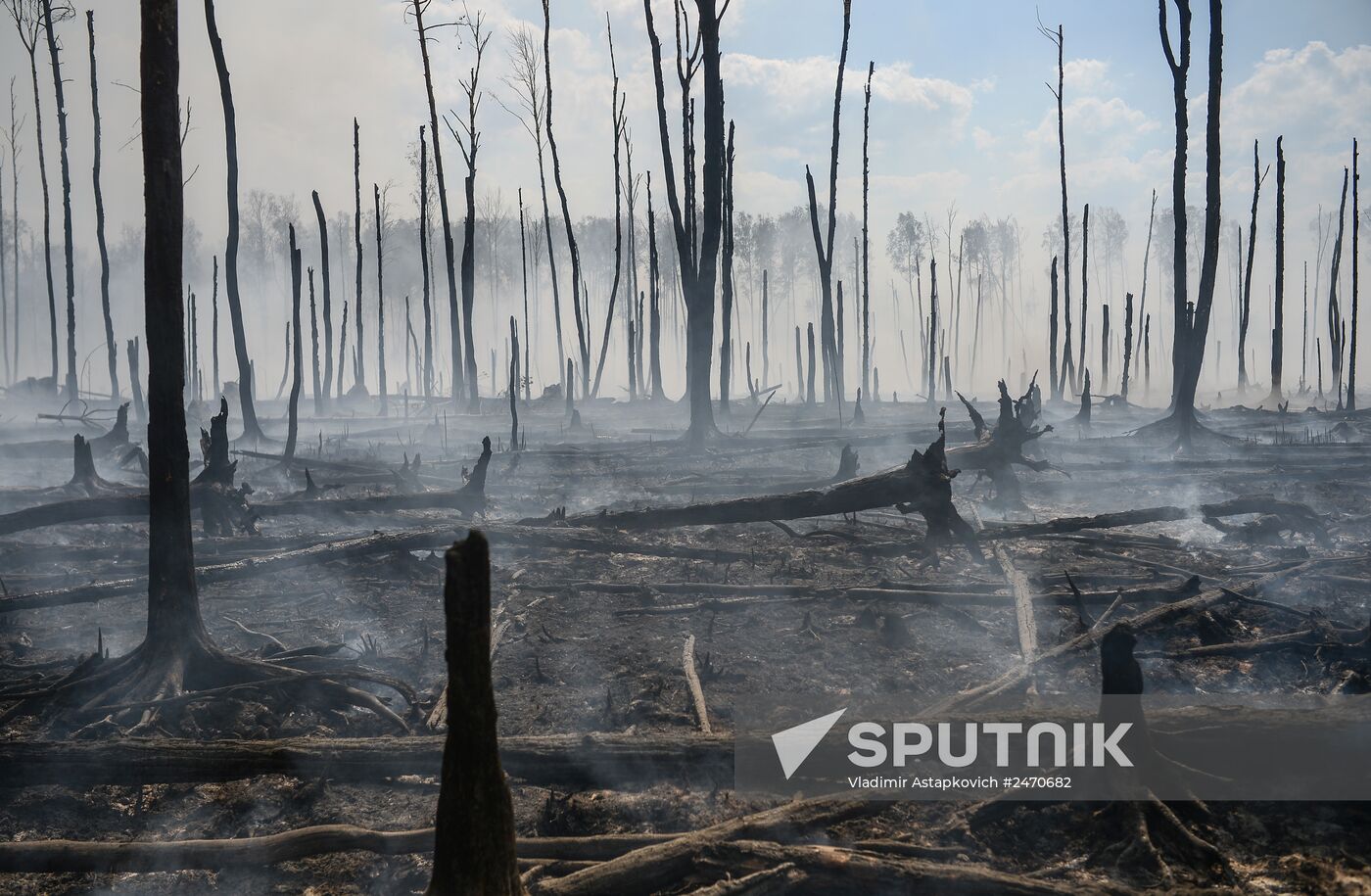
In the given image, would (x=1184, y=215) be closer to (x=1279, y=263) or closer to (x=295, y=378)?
(x=1279, y=263)

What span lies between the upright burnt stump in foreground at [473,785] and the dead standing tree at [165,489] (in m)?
2.33

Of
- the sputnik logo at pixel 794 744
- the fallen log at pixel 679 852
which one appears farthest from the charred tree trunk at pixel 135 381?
the fallen log at pixel 679 852

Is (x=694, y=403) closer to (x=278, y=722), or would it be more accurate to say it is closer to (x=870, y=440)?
(x=870, y=440)

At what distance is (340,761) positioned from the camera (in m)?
3.54

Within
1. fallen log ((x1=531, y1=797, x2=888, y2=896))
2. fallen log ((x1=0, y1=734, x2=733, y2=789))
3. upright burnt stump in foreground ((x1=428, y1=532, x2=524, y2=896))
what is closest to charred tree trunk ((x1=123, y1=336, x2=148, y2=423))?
fallen log ((x1=0, y1=734, x2=733, y2=789))

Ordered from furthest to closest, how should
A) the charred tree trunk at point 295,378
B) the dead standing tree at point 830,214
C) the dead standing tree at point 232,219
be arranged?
the dead standing tree at point 830,214, the dead standing tree at point 232,219, the charred tree trunk at point 295,378

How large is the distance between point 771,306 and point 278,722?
72.0 metres

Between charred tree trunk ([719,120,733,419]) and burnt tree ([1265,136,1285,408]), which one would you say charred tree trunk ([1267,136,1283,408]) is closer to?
burnt tree ([1265,136,1285,408])

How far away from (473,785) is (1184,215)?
52.6 feet

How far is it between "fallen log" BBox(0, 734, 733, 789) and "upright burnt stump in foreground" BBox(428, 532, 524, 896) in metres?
1.26

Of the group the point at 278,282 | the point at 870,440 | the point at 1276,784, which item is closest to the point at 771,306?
the point at 278,282

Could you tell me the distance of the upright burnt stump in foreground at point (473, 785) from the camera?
81.5 inches

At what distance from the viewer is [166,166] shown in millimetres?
4438

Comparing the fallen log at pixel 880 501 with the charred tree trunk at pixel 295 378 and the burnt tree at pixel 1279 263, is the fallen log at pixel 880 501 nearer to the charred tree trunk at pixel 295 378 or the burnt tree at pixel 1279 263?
the charred tree trunk at pixel 295 378
